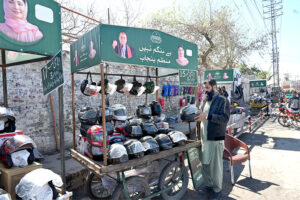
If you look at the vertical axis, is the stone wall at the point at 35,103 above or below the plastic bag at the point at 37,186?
above

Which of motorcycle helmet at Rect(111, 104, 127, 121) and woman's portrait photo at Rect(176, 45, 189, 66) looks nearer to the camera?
motorcycle helmet at Rect(111, 104, 127, 121)

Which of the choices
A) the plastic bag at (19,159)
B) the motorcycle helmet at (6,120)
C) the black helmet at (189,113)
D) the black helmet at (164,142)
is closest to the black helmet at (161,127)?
the black helmet at (164,142)

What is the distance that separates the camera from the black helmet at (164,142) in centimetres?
342

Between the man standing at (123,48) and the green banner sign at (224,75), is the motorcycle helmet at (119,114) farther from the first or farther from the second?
the green banner sign at (224,75)

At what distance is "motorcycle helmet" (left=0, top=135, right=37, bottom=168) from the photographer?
2559 mm

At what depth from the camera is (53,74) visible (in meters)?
2.62

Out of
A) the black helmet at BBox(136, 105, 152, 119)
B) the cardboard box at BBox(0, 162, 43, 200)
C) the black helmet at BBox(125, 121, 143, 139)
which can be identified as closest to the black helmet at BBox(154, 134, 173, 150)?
the black helmet at BBox(125, 121, 143, 139)

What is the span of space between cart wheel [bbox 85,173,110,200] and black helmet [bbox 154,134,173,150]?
1.31 metres

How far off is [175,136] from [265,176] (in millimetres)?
2776

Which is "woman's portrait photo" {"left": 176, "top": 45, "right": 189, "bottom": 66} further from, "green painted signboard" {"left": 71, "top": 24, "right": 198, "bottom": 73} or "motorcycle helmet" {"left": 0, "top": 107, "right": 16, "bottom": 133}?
"motorcycle helmet" {"left": 0, "top": 107, "right": 16, "bottom": 133}

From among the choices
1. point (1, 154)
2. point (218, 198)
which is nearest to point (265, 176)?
point (218, 198)

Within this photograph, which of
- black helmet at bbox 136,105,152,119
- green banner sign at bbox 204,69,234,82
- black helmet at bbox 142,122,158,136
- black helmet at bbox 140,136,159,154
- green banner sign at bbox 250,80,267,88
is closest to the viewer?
black helmet at bbox 140,136,159,154

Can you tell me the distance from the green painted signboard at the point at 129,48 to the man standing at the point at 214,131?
84 centimetres

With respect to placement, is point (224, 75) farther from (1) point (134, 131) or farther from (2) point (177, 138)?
(1) point (134, 131)
